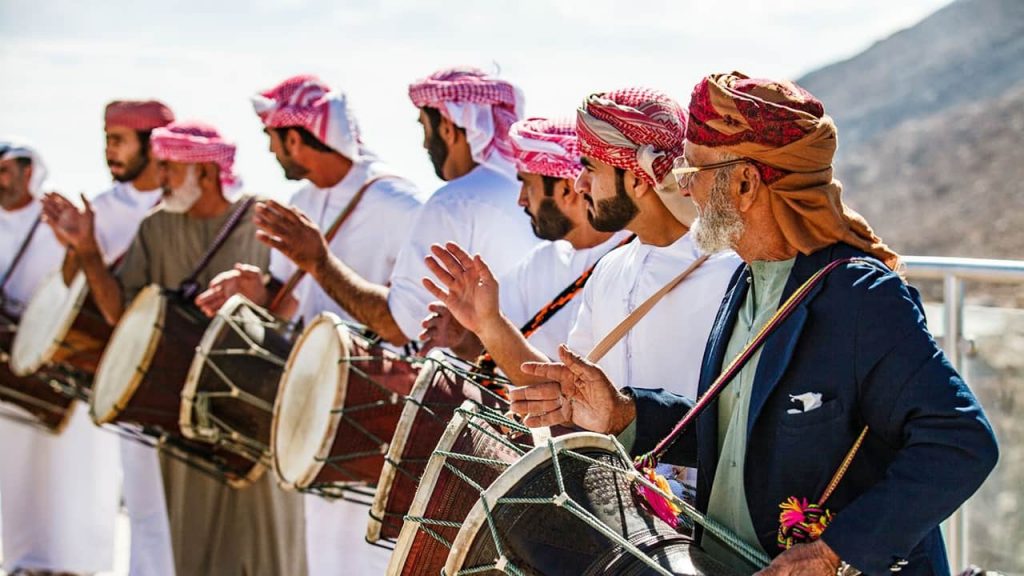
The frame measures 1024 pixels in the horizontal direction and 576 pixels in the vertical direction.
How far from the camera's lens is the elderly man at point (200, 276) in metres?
5.52

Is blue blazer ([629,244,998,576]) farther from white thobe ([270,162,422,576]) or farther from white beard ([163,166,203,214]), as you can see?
white beard ([163,166,203,214])

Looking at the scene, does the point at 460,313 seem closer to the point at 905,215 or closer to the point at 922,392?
the point at 922,392

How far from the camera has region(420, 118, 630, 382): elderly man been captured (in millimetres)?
3801

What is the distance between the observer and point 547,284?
3943mm

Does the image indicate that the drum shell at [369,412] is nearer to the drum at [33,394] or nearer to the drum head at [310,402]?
the drum head at [310,402]

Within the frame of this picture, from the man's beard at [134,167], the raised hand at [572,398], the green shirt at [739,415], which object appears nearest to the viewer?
the green shirt at [739,415]

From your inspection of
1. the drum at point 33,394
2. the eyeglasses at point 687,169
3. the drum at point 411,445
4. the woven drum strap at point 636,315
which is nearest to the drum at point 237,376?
the drum at point 411,445

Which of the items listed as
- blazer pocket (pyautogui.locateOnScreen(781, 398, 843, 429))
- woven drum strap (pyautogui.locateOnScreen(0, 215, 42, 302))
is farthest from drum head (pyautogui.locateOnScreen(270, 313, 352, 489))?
woven drum strap (pyautogui.locateOnScreen(0, 215, 42, 302))

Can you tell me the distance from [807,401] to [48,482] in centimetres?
546

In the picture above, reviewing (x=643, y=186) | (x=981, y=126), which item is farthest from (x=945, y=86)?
(x=643, y=186)

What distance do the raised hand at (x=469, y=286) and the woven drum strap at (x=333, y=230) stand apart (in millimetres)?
1585

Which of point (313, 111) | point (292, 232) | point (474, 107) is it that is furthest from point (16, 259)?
point (474, 107)

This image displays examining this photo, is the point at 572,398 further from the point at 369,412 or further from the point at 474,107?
the point at 474,107

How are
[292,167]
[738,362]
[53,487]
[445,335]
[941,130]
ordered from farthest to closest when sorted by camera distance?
[941,130]
[53,487]
[292,167]
[445,335]
[738,362]
